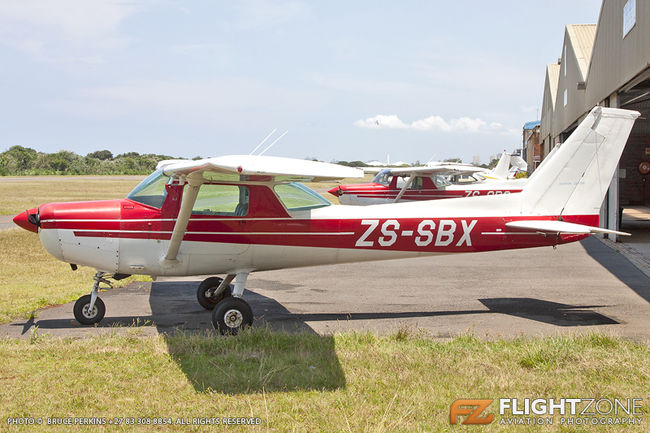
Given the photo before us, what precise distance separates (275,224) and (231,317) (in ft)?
4.60

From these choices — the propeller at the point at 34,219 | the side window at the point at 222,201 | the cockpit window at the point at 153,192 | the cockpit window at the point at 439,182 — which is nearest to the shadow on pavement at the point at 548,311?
the side window at the point at 222,201

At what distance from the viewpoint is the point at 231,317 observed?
24.3 feet

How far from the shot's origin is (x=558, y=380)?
5.46 meters

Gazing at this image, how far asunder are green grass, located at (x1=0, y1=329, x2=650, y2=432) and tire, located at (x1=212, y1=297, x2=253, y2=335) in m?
0.55

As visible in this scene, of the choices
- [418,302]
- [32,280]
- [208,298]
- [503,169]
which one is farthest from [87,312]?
[503,169]

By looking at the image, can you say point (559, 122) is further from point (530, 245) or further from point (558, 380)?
point (558, 380)

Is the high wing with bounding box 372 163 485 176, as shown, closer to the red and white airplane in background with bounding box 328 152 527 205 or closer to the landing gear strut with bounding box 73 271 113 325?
the red and white airplane in background with bounding box 328 152 527 205

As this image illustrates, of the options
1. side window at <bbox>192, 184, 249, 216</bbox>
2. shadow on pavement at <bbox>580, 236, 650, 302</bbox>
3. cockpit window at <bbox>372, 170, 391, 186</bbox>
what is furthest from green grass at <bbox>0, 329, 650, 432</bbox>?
cockpit window at <bbox>372, 170, 391, 186</bbox>

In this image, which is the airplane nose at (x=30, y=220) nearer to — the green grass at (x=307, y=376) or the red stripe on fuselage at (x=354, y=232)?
the red stripe on fuselage at (x=354, y=232)

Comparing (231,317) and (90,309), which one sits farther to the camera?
(90,309)

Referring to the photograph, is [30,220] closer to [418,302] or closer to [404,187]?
[418,302]

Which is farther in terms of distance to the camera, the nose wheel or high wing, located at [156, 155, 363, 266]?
the nose wheel

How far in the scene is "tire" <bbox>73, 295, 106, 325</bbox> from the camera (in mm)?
7879


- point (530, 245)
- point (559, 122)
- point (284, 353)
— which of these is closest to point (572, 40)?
point (559, 122)
